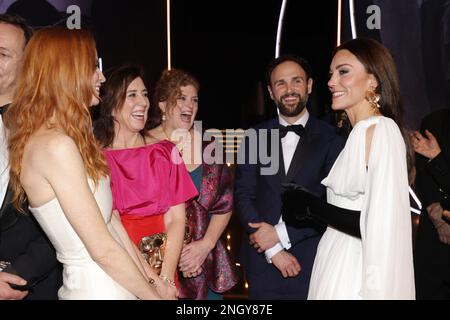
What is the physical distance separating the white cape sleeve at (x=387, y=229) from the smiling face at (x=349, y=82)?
33cm

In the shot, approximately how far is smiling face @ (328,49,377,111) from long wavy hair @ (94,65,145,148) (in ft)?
3.41

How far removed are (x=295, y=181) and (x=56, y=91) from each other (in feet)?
4.88

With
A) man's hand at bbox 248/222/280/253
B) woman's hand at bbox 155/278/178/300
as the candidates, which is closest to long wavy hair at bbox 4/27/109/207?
woman's hand at bbox 155/278/178/300

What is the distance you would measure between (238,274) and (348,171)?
120 centimetres

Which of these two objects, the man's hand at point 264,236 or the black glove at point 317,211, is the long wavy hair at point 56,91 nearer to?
the black glove at point 317,211

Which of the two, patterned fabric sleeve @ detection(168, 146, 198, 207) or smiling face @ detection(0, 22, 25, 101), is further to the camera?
patterned fabric sleeve @ detection(168, 146, 198, 207)

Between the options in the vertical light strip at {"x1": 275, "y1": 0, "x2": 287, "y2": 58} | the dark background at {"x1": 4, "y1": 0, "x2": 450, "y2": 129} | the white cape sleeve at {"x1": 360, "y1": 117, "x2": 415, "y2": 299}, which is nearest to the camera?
the white cape sleeve at {"x1": 360, "y1": 117, "x2": 415, "y2": 299}

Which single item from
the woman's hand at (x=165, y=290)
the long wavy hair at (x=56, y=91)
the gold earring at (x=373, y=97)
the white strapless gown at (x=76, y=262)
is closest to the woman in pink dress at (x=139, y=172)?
the woman's hand at (x=165, y=290)

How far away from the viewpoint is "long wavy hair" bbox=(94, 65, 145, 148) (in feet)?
9.01

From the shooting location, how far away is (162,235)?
2.65 metres

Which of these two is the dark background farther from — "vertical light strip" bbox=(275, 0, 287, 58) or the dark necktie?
the dark necktie

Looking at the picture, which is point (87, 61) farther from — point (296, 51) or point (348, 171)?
point (296, 51)

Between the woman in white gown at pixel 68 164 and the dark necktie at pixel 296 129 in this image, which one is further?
the dark necktie at pixel 296 129

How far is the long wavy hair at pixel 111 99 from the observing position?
2746 mm
